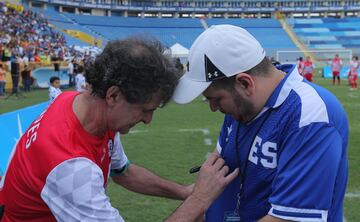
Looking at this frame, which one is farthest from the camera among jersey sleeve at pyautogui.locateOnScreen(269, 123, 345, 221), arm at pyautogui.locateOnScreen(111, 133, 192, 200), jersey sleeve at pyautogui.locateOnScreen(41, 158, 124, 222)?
arm at pyautogui.locateOnScreen(111, 133, 192, 200)

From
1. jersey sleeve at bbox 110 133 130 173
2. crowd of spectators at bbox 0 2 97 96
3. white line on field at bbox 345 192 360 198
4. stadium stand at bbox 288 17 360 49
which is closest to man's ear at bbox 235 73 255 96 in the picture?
jersey sleeve at bbox 110 133 130 173

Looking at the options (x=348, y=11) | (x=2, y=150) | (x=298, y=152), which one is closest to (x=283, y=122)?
(x=298, y=152)

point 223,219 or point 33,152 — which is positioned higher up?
point 33,152

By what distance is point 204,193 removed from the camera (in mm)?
2285

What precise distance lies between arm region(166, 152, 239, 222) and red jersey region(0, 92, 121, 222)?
31 cm

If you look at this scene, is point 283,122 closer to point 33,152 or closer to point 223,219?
point 223,219

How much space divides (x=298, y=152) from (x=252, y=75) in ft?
1.25

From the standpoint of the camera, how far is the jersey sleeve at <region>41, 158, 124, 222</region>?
2014mm

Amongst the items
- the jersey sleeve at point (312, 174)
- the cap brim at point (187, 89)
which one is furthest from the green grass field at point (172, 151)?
the jersey sleeve at point (312, 174)

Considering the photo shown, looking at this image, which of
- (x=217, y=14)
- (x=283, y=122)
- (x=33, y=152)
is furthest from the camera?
(x=217, y=14)

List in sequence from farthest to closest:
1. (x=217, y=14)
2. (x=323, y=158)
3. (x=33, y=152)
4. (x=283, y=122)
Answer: (x=217, y=14) < (x=33, y=152) < (x=283, y=122) < (x=323, y=158)

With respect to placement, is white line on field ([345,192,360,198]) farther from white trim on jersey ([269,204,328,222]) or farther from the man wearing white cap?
white trim on jersey ([269,204,328,222])

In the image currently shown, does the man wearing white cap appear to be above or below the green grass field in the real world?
above

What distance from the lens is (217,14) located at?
81.3 m
